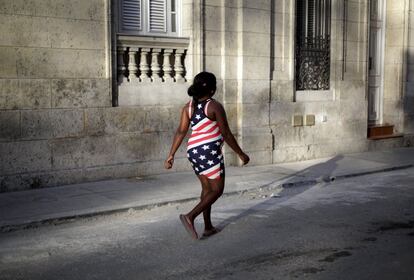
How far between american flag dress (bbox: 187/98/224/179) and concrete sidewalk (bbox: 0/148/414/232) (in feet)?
6.12

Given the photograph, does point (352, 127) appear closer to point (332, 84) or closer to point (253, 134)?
point (332, 84)

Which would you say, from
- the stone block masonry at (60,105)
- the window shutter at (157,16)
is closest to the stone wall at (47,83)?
the stone block masonry at (60,105)

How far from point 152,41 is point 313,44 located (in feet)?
13.8

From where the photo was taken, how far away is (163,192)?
898 cm

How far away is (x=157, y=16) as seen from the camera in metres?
10.8

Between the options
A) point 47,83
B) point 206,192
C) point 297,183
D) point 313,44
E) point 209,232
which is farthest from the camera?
point 313,44

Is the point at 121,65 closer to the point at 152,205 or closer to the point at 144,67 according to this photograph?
the point at 144,67

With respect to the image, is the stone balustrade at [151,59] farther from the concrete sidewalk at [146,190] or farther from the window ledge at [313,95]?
the window ledge at [313,95]

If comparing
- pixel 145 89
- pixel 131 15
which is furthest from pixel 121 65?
pixel 131 15

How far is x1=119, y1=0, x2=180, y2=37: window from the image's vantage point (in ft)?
34.1

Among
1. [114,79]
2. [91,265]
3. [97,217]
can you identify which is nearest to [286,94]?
[114,79]

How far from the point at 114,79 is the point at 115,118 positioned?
641 mm

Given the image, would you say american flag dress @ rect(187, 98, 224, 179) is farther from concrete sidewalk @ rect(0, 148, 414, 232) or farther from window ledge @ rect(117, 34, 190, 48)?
window ledge @ rect(117, 34, 190, 48)

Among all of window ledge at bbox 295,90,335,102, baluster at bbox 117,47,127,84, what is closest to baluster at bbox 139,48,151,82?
baluster at bbox 117,47,127,84
